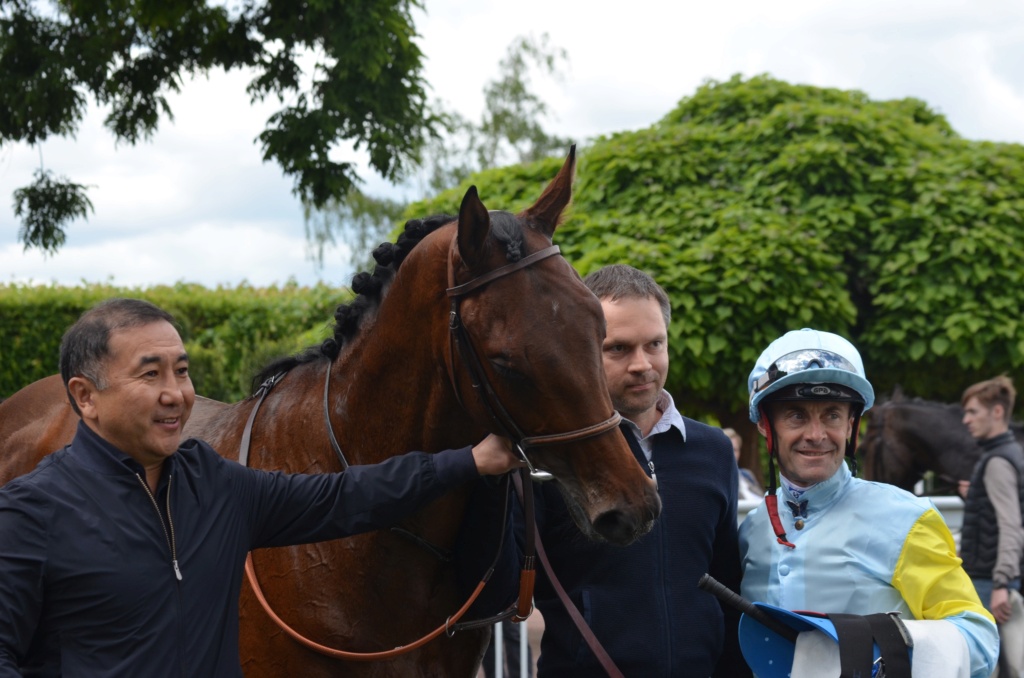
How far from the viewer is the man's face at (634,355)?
8.08 ft

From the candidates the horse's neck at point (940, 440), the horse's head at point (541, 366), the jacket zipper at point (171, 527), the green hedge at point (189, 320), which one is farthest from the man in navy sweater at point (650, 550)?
the green hedge at point (189, 320)

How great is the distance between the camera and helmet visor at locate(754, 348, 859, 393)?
7.74 feet

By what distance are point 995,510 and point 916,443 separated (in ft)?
6.77

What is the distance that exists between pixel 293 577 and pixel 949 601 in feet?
4.98

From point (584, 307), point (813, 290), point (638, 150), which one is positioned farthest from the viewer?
point (638, 150)

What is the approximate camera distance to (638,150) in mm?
7219

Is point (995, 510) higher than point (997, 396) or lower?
lower

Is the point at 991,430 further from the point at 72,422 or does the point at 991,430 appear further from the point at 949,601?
the point at 72,422

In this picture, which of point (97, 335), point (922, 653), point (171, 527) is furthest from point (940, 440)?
point (97, 335)

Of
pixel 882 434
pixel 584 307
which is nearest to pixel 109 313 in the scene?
pixel 584 307

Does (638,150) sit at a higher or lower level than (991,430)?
higher

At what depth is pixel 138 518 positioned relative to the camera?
6.13ft

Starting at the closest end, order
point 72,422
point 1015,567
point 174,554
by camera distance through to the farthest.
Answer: point 174,554, point 72,422, point 1015,567

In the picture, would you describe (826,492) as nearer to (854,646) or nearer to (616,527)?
(854,646)
